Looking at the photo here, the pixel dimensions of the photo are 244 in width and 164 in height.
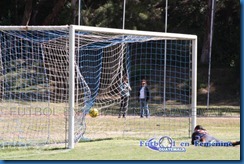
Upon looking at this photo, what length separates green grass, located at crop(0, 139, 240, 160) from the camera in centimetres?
1225

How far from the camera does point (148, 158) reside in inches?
477

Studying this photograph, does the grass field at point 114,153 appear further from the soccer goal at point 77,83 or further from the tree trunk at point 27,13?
the tree trunk at point 27,13

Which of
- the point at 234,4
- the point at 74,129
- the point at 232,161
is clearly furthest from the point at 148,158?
the point at 234,4

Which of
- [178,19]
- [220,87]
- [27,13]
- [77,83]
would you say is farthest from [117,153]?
[178,19]

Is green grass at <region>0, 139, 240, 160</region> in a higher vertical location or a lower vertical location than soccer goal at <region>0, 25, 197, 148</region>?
lower

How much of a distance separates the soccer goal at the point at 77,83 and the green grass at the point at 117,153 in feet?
2.40

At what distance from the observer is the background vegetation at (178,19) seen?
119ft

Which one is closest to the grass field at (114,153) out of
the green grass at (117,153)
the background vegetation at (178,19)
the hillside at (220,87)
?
the green grass at (117,153)

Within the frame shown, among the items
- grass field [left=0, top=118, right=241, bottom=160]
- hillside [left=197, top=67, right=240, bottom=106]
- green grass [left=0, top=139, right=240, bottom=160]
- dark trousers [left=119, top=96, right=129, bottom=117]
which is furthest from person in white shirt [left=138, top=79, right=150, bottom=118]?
hillside [left=197, top=67, right=240, bottom=106]

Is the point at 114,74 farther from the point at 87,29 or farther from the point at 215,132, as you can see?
Answer: the point at 87,29

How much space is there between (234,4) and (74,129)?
89.2 feet

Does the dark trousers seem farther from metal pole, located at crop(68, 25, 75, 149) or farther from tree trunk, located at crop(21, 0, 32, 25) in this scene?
tree trunk, located at crop(21, 0, 32, 25)

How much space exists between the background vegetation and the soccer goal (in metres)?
3.53

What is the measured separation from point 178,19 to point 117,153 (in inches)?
1219
